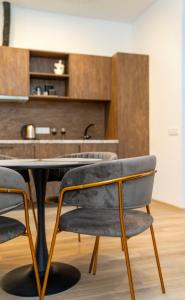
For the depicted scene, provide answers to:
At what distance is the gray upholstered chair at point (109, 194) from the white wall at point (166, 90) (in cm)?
238

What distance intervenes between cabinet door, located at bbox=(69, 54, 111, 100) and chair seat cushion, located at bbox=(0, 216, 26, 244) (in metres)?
3.16

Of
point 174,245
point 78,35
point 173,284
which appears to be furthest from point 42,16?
point 173,284

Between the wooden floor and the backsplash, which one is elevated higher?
the backsplash

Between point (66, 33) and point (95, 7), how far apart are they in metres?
0.61

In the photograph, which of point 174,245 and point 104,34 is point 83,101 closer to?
point 104,34

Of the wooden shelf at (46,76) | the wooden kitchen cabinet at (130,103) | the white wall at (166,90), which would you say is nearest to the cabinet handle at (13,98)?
the wooden shelf at (46,76)

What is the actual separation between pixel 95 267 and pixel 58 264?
0.88 feet

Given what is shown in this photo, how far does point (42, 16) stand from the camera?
180 inches

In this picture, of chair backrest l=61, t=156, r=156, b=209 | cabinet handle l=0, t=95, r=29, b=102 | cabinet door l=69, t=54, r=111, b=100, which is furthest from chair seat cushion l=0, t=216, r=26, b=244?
cabinet door l=69, t=54, r=111, b=100

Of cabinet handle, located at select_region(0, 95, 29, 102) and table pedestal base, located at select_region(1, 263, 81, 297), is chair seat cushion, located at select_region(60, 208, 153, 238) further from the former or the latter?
cabinet handle, located at select_region(0, 95, 29, 102)

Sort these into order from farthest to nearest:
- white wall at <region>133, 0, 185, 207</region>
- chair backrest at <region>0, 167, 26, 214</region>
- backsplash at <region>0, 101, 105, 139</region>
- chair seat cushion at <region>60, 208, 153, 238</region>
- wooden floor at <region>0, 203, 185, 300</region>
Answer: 1. backsplash at <region>0, 101, 105, 139</region>
2. white wall at <region>133, 0, 185, 207</region>
3. wooden floor at <region>0, 203, 185, 300</region>
4. chair seat cushion at <region>60, 208, 153, 238</region>
5. chair backrest at <region>0, 167, 26, 214</region>

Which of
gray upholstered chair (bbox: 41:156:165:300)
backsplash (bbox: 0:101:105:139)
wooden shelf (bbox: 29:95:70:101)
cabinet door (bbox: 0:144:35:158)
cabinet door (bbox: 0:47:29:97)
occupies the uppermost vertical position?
cabinet door (bbox: 0:47:29:97)

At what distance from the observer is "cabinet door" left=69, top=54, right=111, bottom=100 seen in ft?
14.3

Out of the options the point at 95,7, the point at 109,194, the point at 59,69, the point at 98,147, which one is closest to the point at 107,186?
the point at 109,194
